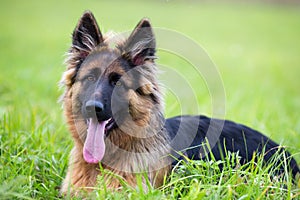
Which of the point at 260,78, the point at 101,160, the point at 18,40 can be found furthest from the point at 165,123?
the point at 18,40

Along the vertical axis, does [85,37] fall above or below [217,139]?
above

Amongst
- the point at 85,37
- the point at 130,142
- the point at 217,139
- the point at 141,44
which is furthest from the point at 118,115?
the point at 217,139

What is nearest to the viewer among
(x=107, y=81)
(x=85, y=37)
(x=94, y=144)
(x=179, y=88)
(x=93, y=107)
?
(x=93, y=107)

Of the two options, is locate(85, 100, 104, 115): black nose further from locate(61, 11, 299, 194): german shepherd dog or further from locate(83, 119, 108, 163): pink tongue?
locate(83, 119, 108, 163): pink tongue

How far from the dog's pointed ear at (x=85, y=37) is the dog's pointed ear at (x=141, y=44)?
1.16 feet

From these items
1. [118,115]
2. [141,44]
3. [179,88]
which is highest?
[141,44]

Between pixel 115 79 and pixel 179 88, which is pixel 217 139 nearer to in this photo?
pixel 115 79

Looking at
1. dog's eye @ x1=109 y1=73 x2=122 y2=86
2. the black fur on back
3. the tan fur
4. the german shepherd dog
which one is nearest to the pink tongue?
the german shepherd dog

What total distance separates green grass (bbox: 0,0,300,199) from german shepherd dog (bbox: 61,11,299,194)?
0.30m

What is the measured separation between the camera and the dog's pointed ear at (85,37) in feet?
14.5

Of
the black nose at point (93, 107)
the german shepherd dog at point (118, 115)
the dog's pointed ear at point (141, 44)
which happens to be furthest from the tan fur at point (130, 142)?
the black nose at point (93, 107)

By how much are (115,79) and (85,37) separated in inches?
23.6

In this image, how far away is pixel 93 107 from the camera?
4.02 metres

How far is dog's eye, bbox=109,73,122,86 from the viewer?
14.2 ft
